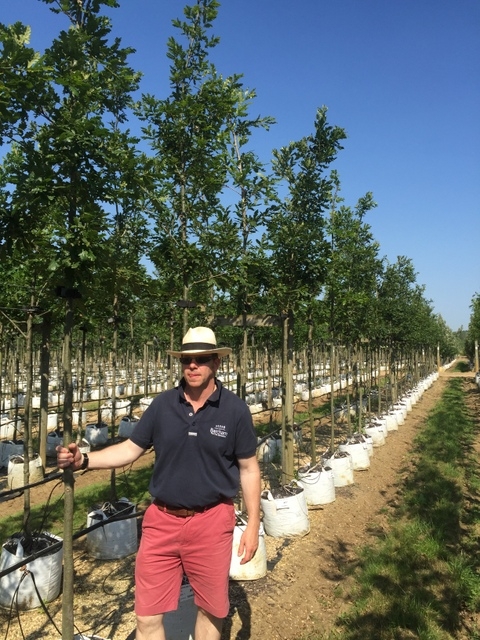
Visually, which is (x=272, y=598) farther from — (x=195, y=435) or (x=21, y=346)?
(x=21, y=346)

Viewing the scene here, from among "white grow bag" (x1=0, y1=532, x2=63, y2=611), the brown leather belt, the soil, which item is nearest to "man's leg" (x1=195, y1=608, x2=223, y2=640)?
the brown leather belt

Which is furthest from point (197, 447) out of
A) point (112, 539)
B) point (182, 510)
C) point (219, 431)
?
point (112, 539)

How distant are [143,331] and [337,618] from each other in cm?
2452

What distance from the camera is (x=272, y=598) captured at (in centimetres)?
468

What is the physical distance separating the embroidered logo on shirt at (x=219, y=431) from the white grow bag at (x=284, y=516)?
154 inches

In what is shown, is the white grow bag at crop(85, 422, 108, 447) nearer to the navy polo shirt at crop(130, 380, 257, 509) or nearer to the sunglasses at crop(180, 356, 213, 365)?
the navy polo shirt at crop(130, 380, 257, 509)

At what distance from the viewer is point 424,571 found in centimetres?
534

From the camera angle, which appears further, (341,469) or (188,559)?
(341,469)

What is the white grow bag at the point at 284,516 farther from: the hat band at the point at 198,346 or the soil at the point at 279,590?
the hat band at the point at 198,346

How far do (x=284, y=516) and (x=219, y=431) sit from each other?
161 inches

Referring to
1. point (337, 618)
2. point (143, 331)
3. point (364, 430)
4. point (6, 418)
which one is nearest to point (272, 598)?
point (337, 618)

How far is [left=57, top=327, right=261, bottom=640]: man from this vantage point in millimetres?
2729

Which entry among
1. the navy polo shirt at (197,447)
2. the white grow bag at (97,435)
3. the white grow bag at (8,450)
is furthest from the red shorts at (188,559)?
→ the white grow bag at (97,435)

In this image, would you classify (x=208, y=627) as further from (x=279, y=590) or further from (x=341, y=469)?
(x=341, y=469)
